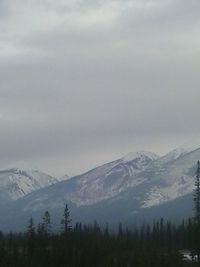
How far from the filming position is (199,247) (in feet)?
424

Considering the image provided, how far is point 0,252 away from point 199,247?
39242 mm

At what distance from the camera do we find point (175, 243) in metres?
176

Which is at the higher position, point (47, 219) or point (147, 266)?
point (47, 219)

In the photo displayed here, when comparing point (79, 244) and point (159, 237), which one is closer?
point (79, 244)

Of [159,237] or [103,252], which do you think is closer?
[103,252]

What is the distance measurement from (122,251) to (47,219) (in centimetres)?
2019

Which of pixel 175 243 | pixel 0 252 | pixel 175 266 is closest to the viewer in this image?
pixel 175 266


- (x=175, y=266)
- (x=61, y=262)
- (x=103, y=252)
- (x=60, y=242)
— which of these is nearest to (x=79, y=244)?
(x=60, y=242)

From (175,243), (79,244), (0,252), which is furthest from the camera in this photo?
(175,243)

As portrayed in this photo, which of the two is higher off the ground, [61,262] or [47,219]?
[47,219]

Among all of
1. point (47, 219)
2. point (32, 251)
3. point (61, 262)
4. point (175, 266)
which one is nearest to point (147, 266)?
point (175, 266)

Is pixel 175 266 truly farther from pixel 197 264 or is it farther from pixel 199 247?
pixel 199 247

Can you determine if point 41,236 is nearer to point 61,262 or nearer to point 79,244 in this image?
point 79,244

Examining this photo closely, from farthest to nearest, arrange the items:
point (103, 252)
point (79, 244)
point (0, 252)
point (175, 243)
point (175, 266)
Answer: point (175, 243) → point (79, 244) → point (103, 252) → point (0, 252) → point (175, 266)
